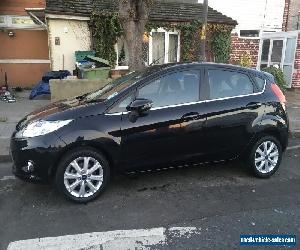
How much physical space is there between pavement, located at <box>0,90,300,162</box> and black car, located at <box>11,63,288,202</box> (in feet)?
6.58

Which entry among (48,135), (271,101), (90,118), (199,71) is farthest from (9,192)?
(271,101)

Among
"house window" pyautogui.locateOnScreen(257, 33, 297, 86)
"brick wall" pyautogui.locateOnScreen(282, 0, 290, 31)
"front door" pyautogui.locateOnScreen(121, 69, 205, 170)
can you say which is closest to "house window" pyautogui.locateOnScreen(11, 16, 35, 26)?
"house window" pyautogui.locateOnScreen(257, 33, 297, 86)

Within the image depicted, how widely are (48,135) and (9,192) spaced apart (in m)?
1.12

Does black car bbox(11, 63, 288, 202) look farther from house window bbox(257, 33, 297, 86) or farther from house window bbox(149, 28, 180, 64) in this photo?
house window bbox(257, 33, 297, 86)

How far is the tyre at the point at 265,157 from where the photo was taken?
15.7 ft

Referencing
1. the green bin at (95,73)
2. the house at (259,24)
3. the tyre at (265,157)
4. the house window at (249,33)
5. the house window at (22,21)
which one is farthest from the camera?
the house window at (249,33)

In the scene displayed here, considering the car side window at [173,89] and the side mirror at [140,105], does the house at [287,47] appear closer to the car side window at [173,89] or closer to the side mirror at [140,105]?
the car side window at [173,89]

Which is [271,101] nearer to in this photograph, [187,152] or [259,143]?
[259,143]

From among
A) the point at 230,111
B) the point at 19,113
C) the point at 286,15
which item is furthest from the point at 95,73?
the point at 286,15

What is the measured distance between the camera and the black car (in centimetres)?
387

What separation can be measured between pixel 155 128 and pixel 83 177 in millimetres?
1061

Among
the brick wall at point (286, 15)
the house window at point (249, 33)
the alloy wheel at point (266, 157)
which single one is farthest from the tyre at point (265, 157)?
the brick wall at point (286, 15)

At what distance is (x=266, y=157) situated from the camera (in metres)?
4.82

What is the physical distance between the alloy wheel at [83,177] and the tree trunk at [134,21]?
3972mm
